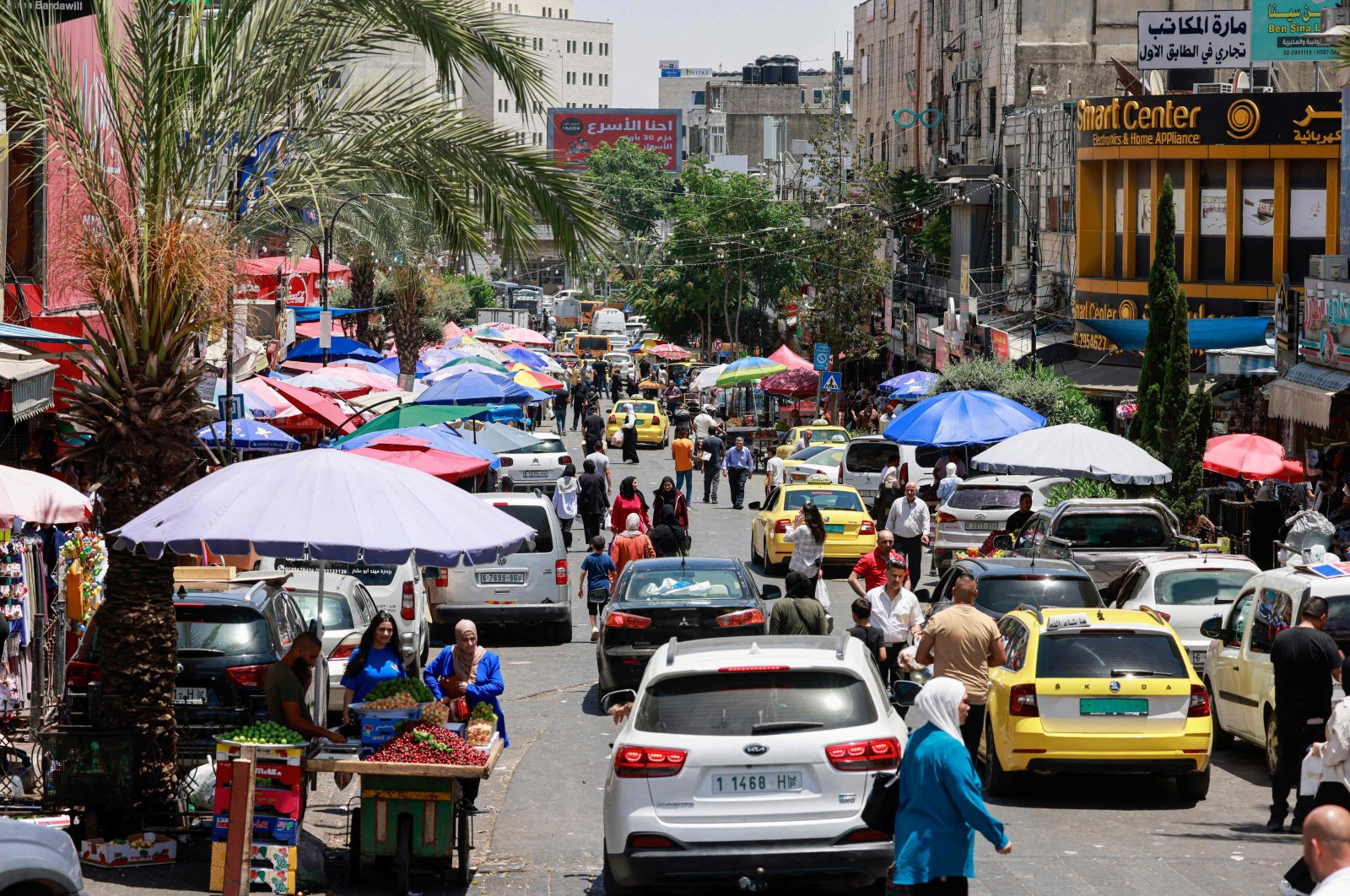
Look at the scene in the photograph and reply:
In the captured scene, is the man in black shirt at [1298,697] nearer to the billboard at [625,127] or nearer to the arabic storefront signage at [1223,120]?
the arabic storefront signage at [1223,120]

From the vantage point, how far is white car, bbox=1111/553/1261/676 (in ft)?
54.6

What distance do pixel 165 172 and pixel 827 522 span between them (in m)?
16.9

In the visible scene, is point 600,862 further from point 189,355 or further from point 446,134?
point 446,134

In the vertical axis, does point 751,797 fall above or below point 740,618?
above

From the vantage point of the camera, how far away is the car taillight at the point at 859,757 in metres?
8.98

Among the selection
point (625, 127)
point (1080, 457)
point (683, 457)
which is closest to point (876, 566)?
point (1080, 457)

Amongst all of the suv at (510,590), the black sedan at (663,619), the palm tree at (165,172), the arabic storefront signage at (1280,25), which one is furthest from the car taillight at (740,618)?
the arabic storefront signage at (1280,25)

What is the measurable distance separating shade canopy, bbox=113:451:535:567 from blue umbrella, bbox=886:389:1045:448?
1508 cm

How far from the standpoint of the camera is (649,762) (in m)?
9.00

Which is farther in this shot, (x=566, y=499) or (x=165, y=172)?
(x=566, y=499)

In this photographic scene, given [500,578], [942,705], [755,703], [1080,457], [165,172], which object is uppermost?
[165,172]

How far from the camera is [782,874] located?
8906 mm

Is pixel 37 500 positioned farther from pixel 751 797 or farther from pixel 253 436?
pixel 253 436

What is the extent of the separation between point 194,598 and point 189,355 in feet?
8.48
